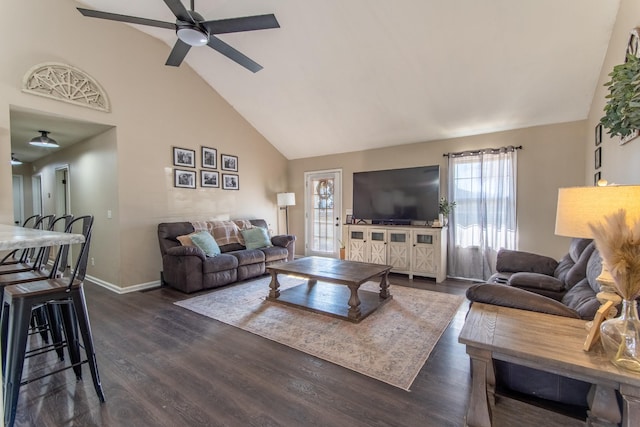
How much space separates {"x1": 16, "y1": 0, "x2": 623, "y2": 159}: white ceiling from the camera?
2926 mm

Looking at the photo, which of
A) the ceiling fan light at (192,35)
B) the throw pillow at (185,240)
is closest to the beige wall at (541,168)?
the ceiling fan light at (192,35)

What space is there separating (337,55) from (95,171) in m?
4.13

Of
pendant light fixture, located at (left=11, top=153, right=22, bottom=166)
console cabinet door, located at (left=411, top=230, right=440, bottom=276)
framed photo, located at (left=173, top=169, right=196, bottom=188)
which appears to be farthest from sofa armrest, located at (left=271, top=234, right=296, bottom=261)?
pendant light fixture, located at (left=11, top=153, right=22, bottom=166)

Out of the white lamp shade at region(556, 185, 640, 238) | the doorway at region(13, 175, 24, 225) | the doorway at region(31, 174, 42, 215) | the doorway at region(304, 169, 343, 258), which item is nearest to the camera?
the white lamp shade at region(556, 185, 640, 238)

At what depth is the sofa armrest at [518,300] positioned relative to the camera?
1609mm

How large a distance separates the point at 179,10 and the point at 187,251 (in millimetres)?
2783

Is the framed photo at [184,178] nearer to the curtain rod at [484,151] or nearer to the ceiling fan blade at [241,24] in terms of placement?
the ceiling fan blade at [241,24]

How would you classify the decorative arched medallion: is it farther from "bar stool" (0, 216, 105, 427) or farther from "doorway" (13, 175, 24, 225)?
"doorway" (13, 175, 24, 225)

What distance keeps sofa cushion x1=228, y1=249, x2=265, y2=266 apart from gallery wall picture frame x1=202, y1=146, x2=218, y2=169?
170 centimetres

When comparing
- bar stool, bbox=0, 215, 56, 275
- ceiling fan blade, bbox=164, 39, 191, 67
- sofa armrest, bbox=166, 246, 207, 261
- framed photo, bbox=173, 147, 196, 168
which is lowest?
sofa armrest, bbox=166, 246, 207, 261

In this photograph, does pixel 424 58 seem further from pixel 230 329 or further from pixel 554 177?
pixel 230 329

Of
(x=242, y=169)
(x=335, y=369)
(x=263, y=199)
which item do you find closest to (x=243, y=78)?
(x=242, y=169)

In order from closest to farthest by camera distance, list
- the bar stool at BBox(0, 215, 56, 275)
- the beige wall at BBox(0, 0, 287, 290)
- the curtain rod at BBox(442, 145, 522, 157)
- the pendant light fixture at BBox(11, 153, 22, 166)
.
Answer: the bar stool at BBox(0, 215, 56, 275) → the beige wall at BBox(0, 0, 287, 290) → the curtain rod at BBox(442, 145, 522, 157) → the pendant light fixture at BBox(11, 153, 22, 166)

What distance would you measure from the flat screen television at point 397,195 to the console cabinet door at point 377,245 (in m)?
0.30
